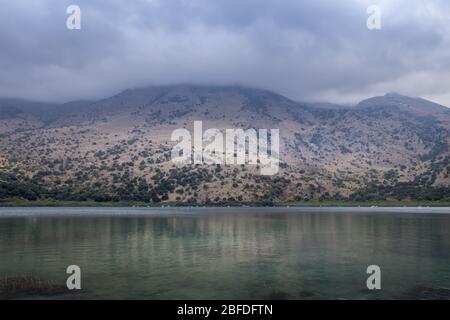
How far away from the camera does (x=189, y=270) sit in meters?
37.5

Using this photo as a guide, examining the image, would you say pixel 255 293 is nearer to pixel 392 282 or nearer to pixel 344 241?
pixel 392 282

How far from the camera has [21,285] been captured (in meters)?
30.2

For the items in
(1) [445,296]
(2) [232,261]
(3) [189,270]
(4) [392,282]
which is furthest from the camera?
(2) [232,261]

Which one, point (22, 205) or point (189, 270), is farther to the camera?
point (22, 205)

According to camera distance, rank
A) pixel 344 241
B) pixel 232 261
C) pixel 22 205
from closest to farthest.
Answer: pixel 232 261 < pixel 344 241 < pixel 22 205
